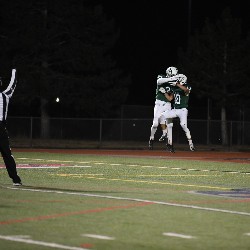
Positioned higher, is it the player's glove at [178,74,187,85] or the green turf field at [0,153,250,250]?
the player's glove at [178,74,187,85]

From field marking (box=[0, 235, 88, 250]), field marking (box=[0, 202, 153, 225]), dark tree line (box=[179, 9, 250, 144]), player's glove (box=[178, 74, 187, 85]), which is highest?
dark tree line (box=[179, 9, 250, 144])


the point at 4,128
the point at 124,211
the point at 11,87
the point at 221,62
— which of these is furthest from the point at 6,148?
the point at 221,62

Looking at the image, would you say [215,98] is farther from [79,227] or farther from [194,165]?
[79,227]

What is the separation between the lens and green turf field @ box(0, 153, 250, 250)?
9.16 m

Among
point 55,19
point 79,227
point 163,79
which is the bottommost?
point 79,227

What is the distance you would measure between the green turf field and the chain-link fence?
2460 centimetres

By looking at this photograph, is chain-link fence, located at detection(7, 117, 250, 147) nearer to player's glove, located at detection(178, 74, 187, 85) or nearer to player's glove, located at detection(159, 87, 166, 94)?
player's glove, located at detection(159, 87, 166, 94)

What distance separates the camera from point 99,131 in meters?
44.7

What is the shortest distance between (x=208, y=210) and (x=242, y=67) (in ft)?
118

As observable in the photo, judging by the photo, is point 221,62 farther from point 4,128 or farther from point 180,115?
point 4,128

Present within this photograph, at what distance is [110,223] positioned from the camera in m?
10.5

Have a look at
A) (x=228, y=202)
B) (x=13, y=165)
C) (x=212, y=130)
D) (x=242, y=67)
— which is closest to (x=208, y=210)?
(x=228, y=202)

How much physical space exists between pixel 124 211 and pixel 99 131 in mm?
33008

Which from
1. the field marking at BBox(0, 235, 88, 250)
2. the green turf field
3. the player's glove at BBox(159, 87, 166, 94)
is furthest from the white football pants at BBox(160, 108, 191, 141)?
the field marking at BBox(0, 235, 88, 250)
